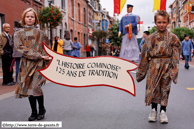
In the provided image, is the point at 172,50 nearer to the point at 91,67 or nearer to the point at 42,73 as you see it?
the point at 91,67

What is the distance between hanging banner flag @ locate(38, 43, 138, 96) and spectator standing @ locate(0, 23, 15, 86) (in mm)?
4544

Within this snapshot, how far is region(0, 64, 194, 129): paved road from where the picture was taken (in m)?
3.83

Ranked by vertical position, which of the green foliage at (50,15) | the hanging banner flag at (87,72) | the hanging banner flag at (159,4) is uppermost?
the green foliage at (50,15)

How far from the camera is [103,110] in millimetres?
4699

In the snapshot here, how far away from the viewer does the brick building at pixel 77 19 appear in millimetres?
32763

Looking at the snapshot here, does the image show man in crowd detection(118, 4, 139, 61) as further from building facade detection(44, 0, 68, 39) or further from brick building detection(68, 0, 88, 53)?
brick building detection(68, 0, 88, 53)

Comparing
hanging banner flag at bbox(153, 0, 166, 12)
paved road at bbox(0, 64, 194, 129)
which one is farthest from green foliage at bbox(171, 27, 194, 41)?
paved road at bbox(0, 64, 194, 129)

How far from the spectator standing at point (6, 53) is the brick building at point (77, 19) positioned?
2380cm

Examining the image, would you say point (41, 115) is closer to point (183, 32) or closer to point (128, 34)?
point (128, 34)

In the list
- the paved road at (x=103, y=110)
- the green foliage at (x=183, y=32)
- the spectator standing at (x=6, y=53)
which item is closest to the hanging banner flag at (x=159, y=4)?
the paved road at (x=103, y=110)

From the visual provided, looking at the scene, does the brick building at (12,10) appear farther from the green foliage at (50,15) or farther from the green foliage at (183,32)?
the green foliage at (183,32)

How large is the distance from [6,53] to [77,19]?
2900 cm

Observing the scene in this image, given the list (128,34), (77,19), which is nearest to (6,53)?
(128,34)

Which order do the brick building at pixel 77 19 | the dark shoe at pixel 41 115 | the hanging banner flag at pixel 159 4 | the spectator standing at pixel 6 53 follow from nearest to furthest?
the dark shoe at pixel 41 115 → the hanging banner flag at pixel 159 4 → the spectator standing at pixel 6 53 → the brick building at pixel 77 19
